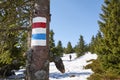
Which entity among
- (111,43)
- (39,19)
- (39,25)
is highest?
(111,43)

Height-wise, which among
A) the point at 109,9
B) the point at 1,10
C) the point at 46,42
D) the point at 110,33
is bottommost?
the point at 46,42

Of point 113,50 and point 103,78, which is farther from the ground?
point 113,50

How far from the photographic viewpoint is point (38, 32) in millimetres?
5633

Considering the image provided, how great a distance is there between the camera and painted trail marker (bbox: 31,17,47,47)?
5.63 m

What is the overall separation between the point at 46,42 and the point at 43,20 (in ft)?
1.46

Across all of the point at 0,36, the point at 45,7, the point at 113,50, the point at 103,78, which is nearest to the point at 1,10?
the point at 0,36

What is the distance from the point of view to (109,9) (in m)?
31.1

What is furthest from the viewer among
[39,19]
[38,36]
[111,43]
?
[111,43]

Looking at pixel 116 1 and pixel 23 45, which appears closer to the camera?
pixel 23 45

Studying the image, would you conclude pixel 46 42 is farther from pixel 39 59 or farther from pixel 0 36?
pixel 0 36

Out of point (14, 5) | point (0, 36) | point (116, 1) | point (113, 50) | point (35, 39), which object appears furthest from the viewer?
point (116, 1)

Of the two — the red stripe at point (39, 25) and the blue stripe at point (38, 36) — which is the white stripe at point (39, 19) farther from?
the blue stripe at point (38, 36)

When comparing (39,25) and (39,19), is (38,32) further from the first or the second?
(39,19)

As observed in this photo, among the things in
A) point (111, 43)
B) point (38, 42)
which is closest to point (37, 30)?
point (38, 42)
